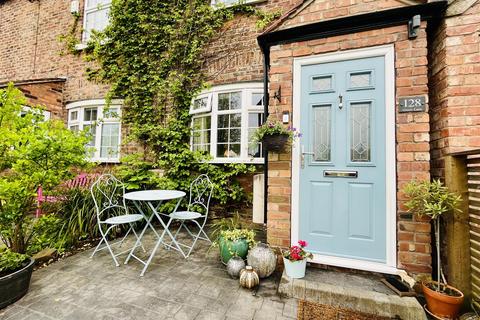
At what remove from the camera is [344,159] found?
8.28ft

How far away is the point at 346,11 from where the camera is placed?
2.58m

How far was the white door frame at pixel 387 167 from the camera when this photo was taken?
231 cm

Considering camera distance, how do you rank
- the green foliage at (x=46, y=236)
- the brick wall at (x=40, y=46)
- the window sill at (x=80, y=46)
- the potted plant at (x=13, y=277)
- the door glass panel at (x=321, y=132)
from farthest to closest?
the brick wall at (x=40, y=46)
the window sill at (x=80, y=46)
the green foliage at (x=46, y=236)
the door glass panel at (x=321, y=132)
the potted plant at (x=13, y=277)

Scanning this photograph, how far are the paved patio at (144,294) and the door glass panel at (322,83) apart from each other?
7.52 ft

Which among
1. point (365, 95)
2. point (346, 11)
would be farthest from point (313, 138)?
point (346, 11)

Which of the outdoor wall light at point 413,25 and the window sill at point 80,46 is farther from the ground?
the window sill at point 80,46

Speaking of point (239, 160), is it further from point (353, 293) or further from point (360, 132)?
point (353, 293)

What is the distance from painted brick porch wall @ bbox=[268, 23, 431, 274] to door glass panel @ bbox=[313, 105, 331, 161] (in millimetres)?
381

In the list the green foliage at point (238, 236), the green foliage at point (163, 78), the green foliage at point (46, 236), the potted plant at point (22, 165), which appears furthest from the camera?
the green foliage at point (163, 78)

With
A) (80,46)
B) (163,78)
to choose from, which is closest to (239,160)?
(163,78)

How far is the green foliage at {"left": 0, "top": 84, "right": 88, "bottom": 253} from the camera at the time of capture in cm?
237

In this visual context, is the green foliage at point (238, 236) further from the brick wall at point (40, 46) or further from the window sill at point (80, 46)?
the window sill at point (80, 46)

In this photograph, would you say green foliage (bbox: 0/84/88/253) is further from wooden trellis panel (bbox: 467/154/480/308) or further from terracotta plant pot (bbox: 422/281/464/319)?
wooden trellis panel (bbox: 467/154/480/308)

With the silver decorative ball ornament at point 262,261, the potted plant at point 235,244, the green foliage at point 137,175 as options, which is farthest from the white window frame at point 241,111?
the silver decorative ball ornament at point 262,261
